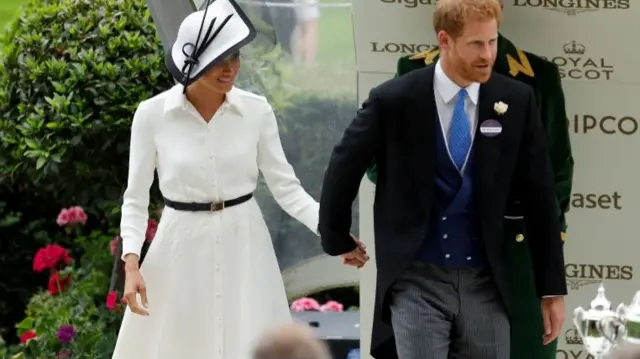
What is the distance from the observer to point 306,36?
6.40 m

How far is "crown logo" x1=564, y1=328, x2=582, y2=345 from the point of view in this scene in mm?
5539

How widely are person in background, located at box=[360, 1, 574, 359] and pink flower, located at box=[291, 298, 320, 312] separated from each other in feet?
6.19

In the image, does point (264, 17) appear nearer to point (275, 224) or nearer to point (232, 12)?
point (275, 224)

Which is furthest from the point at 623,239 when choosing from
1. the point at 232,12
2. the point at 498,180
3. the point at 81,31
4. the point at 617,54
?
the point at 81,31

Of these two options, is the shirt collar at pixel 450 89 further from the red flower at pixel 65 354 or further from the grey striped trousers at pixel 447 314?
the red flower at pixel 65 354

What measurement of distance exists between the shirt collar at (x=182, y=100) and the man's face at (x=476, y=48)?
3.15 feet

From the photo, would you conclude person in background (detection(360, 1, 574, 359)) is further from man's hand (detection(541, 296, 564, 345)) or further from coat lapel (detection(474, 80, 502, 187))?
coat lapel (detection(474, 80, 502, 187))

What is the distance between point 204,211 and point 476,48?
123 cm

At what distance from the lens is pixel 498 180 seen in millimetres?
4230

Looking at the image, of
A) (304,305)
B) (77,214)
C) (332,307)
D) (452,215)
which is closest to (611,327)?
(452,215)

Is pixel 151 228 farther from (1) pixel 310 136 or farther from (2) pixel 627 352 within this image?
(2) pixel 627 352

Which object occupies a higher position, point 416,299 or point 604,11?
point 604,11

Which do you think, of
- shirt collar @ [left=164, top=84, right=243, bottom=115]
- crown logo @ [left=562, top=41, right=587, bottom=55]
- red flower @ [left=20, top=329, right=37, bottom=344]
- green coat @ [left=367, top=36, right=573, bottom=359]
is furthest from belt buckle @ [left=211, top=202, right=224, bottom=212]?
red flower @ [left=20, top=329, right=37, bottom=344]

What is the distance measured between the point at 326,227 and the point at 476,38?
735 millimetres
